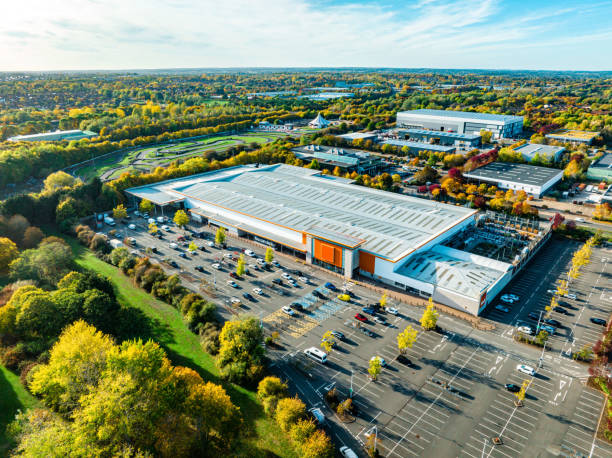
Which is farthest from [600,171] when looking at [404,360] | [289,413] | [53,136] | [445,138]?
[53,136]

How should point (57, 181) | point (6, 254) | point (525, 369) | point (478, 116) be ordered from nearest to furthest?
point (525, 369)
point (6, 254)
point (57, 181)
point (478, 116)

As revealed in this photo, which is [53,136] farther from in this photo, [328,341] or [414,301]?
[414,301]

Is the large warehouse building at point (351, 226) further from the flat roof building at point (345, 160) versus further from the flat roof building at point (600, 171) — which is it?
the flat roof building at point (600, 171)

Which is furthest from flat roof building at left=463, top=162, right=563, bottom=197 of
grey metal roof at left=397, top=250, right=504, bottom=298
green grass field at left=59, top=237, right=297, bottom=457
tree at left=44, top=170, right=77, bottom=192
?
tree at left=44, top=170, right=77, bottom=192

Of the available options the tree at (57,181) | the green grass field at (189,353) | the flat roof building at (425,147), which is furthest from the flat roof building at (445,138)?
the green grass field at (189,353)

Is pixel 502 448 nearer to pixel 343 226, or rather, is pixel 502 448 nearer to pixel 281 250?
pixel 343 226

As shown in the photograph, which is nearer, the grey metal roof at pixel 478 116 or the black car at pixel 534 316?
the black car at pixel 534 316
